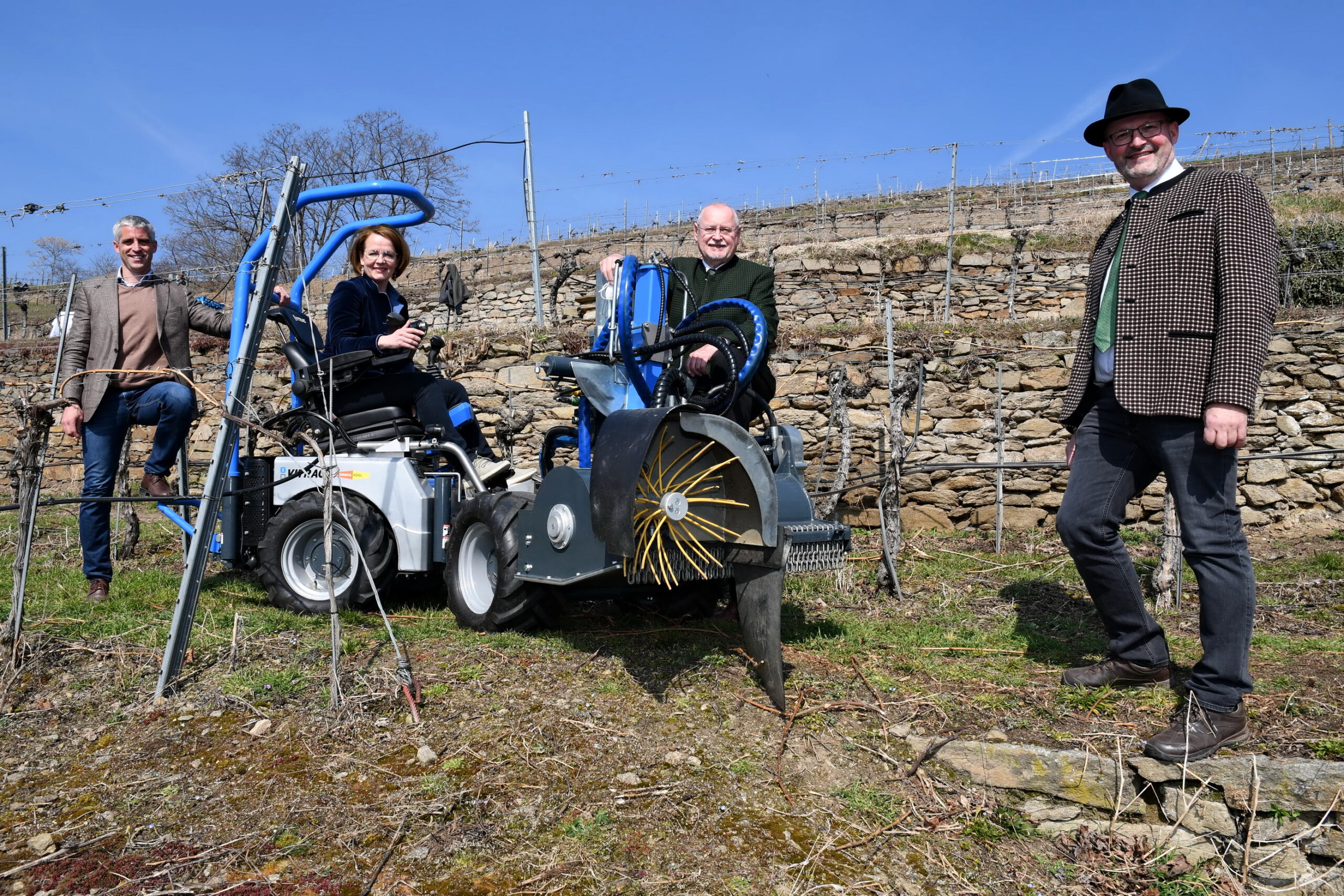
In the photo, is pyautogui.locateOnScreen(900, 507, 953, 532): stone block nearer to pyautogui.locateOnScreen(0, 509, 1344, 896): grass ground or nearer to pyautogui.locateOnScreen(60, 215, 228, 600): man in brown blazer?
pyautogui.locateOnScreen(0, 509, 1344, 896): grass ground

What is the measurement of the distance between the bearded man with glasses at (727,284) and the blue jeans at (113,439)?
2.58 m

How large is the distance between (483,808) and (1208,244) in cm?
286

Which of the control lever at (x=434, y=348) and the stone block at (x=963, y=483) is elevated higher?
the control lever at (x=434, y=348)

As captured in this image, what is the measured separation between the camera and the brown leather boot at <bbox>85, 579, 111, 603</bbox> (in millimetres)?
4496

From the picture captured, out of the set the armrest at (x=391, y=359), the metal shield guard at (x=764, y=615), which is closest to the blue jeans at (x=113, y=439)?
the armrest at (x=391, y=359)

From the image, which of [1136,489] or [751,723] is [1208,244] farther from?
[751,723]

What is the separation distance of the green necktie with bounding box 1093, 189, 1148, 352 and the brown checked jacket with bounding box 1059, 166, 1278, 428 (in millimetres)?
60

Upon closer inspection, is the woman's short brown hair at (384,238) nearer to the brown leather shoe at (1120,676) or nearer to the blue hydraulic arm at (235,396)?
the blue hydraulic arm at (235,396)

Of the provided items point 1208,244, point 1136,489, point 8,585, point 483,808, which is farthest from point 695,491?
point 8,585

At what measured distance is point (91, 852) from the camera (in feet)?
7.14

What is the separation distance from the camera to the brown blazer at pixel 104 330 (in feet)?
14.7

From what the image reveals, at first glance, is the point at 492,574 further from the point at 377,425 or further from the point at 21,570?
the point at 21,570

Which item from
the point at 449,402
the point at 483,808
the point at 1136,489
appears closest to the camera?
the point at 483,808

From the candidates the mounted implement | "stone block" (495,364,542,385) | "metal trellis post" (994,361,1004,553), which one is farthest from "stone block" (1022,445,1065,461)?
"stone block" (495,364,542,385)
